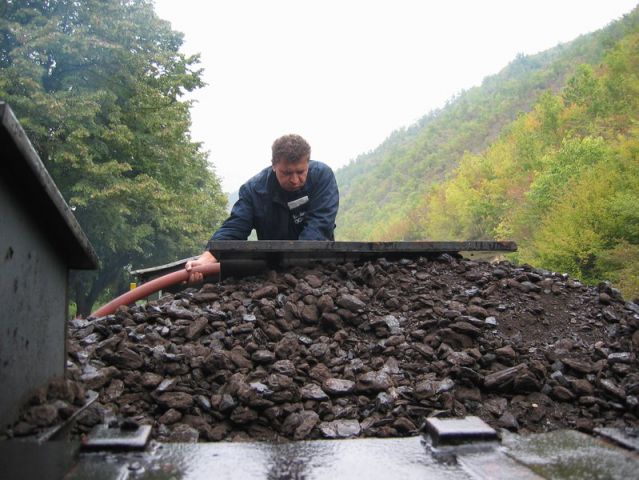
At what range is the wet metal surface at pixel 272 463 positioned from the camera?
1781 millimetres

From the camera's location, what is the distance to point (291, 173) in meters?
5.34

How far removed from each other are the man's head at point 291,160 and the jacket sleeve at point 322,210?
10.3 inches

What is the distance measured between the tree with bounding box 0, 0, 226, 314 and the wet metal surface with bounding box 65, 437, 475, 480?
1641 cm

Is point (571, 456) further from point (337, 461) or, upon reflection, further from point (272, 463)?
point (272, 463)

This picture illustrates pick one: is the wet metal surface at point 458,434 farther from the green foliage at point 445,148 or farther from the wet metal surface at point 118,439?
the green foliage at point 445,148

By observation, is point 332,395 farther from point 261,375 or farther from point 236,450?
point 236,450

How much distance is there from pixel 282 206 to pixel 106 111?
50.8 ft

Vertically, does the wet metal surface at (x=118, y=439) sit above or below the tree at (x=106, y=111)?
below

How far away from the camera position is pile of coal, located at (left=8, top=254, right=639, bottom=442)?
113 inches

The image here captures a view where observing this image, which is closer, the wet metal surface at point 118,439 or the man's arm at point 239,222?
the wet metal surface at point 118,439

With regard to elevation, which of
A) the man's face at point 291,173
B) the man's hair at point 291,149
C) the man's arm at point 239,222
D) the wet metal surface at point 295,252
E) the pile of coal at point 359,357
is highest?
the man's hair at point 291,149

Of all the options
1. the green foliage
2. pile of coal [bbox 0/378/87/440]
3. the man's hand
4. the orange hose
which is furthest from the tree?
the green foliage

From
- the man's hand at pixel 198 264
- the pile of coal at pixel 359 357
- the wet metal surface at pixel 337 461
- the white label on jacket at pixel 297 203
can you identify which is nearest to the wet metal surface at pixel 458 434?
the wet metal surface at pixel 337 461

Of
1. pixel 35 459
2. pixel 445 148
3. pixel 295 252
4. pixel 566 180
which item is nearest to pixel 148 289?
pixel 295 252
